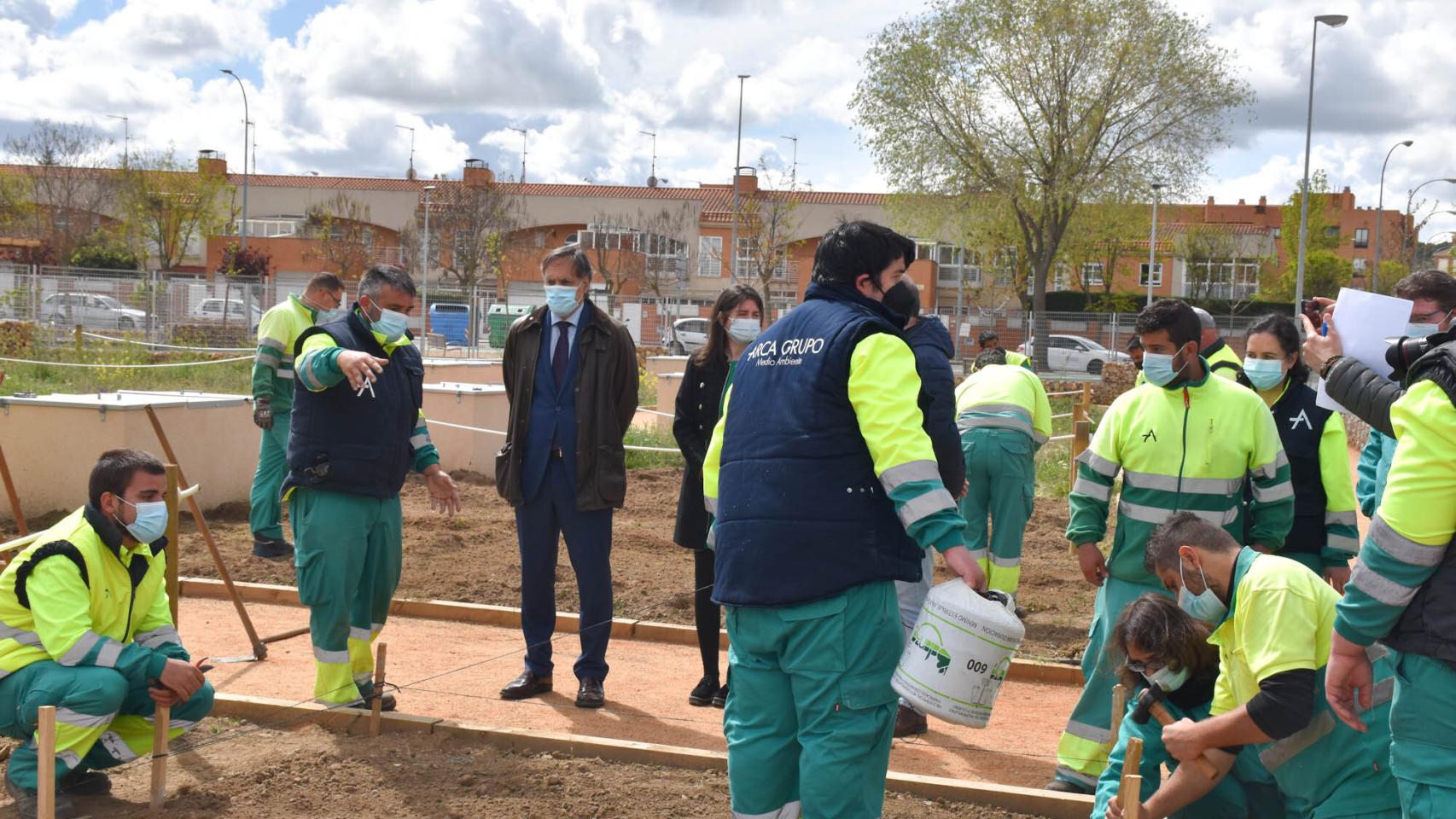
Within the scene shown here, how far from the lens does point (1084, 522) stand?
5484mm

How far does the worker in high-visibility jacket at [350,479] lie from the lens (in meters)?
5.91

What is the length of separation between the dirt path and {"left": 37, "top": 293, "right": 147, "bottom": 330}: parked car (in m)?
27.4

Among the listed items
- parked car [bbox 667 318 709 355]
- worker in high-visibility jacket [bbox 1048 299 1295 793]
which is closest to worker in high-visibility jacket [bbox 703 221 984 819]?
worker in high-visibility jacket [bbox 1048 299 1295 793]

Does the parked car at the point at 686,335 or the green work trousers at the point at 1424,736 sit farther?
the parked car at the point at 686,335

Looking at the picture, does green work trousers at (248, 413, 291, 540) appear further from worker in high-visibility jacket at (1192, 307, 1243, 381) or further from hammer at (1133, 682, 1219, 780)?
hammer at (1133, 682, 1219, 780)

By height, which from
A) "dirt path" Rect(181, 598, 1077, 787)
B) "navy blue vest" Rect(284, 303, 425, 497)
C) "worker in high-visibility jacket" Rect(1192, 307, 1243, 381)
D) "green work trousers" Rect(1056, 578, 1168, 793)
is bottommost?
"dirt path" Rect(181, 598, 1077, 787)

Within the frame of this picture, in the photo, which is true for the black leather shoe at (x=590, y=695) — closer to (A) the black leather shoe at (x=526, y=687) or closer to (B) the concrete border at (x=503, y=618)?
(A) the black leather shoe at (x=526, y=687)

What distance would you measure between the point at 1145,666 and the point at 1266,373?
2215 millimetres

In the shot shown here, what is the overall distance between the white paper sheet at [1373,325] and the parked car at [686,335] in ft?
122

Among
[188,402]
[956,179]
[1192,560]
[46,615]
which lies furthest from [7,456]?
[956,179]

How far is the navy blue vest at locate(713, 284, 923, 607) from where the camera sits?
3754mm

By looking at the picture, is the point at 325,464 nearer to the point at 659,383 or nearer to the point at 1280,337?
the point at 1280,337

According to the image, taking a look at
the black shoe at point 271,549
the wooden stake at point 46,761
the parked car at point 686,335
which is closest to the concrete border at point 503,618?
the black shoe at point 271,549

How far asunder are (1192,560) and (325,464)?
3665 millimetres
